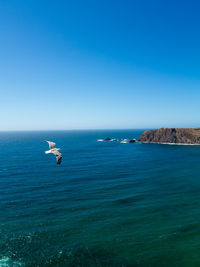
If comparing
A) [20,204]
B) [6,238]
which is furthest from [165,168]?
[6,238]

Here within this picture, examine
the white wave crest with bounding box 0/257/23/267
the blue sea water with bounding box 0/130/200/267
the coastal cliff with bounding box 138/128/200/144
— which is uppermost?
the coastal cliff with bounding box 138/128/200/144

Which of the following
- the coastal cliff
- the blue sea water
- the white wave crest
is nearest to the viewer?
the white wave crest

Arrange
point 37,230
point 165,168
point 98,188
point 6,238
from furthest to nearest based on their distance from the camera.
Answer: point 165,168
point 98,188
point 37,230
point 6,238

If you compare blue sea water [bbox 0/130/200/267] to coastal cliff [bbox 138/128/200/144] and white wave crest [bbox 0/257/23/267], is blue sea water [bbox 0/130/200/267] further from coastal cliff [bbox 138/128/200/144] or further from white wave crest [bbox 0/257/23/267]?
coastal cliff [bbox 138/128/200/144]

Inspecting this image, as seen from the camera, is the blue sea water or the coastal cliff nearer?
the blue sea water

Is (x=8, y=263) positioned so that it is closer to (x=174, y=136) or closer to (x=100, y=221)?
(x=100, y=221)

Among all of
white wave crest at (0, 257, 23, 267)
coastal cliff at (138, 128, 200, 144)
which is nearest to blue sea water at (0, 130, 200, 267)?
white wave crest at (0, 257, 23, 267)

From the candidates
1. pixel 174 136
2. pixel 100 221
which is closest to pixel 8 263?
pixel 100 221

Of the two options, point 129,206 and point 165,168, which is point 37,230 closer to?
point 129,206
